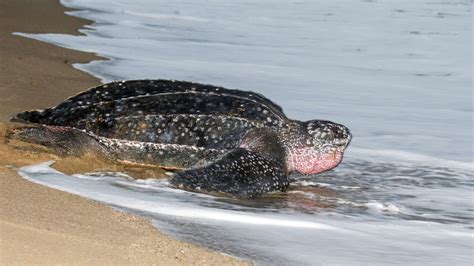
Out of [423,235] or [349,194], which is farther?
[349,194]

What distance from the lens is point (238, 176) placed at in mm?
4531

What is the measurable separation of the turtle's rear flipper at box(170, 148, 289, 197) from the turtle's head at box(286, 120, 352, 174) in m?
0.29

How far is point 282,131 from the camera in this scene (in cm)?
509

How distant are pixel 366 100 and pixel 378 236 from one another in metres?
3.79

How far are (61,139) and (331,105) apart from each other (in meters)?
2.97

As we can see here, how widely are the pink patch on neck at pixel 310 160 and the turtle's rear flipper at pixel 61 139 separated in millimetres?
1038

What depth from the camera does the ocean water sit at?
3734 mm

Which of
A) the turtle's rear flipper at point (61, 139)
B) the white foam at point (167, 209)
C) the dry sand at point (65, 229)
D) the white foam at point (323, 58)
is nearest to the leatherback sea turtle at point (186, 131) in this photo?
the turtle's rear flipper at point (61, 139)

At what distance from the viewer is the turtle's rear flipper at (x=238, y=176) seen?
4.38 meters

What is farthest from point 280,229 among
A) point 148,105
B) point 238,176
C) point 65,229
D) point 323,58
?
point 323,58

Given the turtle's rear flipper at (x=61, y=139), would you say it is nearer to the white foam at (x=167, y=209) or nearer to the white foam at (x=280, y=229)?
the white foam at (x=280, y=229)

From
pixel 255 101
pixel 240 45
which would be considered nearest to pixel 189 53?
pixel 240 45

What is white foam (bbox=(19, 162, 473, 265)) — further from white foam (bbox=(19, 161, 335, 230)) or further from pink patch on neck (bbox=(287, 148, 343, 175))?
pink patch on neck (bbox=(287, 148, 343, 175))

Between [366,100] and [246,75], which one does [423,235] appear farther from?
[246,75]
